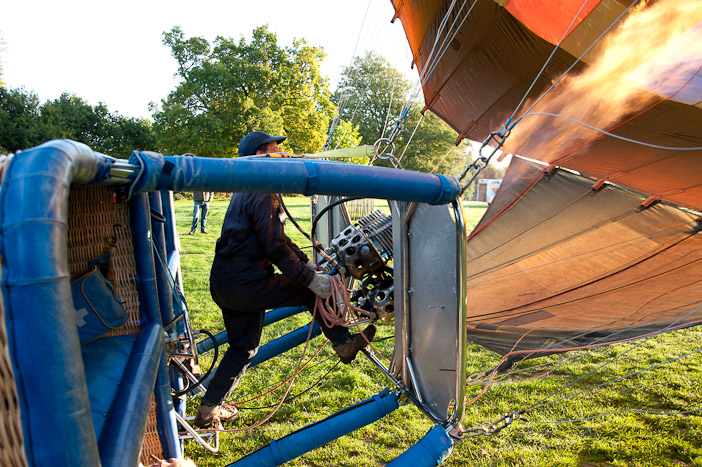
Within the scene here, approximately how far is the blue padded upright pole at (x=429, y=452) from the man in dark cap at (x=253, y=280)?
785mm

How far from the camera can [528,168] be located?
20.2 feet

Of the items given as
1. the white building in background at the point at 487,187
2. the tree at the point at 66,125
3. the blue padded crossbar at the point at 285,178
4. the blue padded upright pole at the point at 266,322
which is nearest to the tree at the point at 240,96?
the tree at the point at 66,125

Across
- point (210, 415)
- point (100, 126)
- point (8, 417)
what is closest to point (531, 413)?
point (210, 415)

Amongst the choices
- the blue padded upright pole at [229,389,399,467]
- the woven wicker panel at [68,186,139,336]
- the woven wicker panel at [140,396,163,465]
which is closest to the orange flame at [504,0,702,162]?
the blue padded upright pole at [229,389,399,467]

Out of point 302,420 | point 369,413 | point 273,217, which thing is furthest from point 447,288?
point 302,420

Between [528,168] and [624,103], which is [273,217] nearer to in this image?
[624,103]

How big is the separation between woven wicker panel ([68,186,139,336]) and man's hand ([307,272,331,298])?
882 millimetres

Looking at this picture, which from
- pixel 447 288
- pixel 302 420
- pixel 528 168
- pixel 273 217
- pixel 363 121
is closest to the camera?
pixel 447 288

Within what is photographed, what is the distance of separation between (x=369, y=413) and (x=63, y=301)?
174 cm

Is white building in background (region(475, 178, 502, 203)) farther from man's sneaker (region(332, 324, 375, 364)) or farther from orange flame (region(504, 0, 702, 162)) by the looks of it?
man's sneaker (region(332, 324, 375, 364))

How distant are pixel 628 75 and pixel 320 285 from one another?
3.49 meters

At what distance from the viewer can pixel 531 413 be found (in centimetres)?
324

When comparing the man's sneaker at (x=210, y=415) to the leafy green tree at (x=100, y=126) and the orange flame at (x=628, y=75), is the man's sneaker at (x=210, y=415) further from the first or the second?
the leafy green tree at (x=100, y=126)

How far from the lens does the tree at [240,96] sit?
20.2 metres
